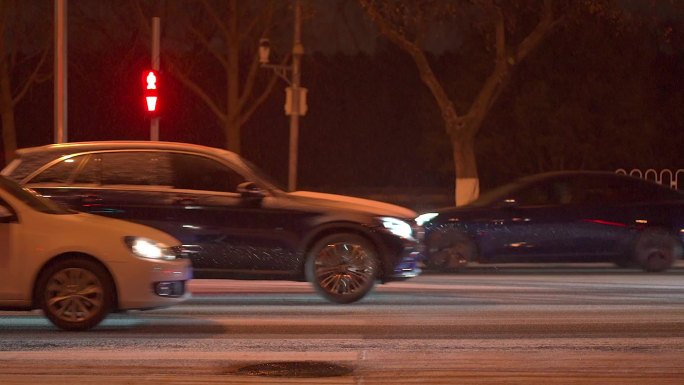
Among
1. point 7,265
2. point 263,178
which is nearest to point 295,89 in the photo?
point 263,178

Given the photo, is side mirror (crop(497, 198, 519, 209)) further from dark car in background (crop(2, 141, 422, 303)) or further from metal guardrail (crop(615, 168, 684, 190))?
metal guardrail (crop(615, 168, 684, 190))

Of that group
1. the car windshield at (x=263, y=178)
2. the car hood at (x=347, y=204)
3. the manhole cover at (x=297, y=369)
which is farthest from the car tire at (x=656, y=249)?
the manhole cover at (x=297, y=369)

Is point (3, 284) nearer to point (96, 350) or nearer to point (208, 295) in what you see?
point (96, 350)

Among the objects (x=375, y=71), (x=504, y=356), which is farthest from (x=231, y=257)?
(x=375, y=71)

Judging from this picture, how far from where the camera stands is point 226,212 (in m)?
12.6

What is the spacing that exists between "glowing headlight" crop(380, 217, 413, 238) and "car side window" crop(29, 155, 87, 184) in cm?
342

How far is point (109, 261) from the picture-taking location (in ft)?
34.0

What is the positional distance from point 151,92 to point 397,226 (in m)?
11.1

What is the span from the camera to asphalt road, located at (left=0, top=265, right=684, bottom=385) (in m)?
8.48

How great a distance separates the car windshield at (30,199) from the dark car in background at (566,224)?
7.29m

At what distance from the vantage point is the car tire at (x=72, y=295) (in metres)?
10.4

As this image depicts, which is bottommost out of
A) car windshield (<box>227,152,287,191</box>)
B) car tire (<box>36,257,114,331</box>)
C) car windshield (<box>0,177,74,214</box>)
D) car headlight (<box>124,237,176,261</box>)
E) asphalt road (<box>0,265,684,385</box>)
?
asphalt road (<box>0,265,684,385</box>)

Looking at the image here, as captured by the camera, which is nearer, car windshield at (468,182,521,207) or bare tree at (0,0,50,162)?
car windshield at (468,182,521,207)

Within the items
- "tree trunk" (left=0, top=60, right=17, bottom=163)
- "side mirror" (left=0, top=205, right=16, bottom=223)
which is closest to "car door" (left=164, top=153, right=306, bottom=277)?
"side mirror" (left=0, top=205, right=16, bottom=223)
